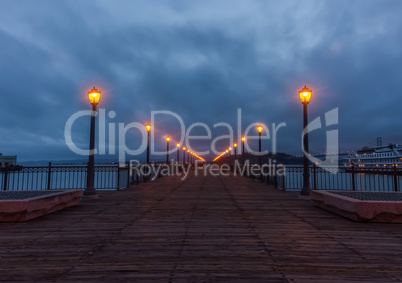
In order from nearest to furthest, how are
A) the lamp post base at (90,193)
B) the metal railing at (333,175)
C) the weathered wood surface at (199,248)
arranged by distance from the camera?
the weathered wood surface at (199,248)
the lamp post base at (90,193)
the metal railing at (333,175)

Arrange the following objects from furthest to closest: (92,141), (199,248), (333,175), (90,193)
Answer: (333,175), (92,141), (90,193), (199,248)

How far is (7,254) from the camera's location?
421 cm

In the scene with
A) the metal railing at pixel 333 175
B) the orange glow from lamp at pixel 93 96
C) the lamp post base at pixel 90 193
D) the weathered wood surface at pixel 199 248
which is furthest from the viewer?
the orange glow from lamp at pixel 93 96

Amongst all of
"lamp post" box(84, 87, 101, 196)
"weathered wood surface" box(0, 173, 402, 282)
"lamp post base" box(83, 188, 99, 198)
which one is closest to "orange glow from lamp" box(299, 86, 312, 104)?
"weathered wood surface" box(0, 173, 402, 282)

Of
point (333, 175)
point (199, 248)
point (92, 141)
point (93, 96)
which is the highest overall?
Result: point (93, 96)

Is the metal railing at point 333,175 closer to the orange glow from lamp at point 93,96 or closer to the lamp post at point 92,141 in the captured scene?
the lamp post at point 92,141

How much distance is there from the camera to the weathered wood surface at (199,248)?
3475 mm

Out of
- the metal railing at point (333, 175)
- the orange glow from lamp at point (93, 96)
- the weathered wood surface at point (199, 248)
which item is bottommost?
the weathered wood surface at point (199, 248)

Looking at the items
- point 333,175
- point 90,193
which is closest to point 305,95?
point 333,175

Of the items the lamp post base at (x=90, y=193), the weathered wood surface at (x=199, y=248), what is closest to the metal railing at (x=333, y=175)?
the weathered wood surface at (x=199, y=248)

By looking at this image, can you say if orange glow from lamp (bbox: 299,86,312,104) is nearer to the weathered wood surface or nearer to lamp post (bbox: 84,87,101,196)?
the weathered wood surface

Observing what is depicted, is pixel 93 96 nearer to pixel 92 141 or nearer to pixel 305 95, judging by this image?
pixel 92 141

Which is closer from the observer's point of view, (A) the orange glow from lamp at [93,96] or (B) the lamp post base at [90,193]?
(B) the lamp post base at [90,193]

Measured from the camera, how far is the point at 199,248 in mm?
4527
